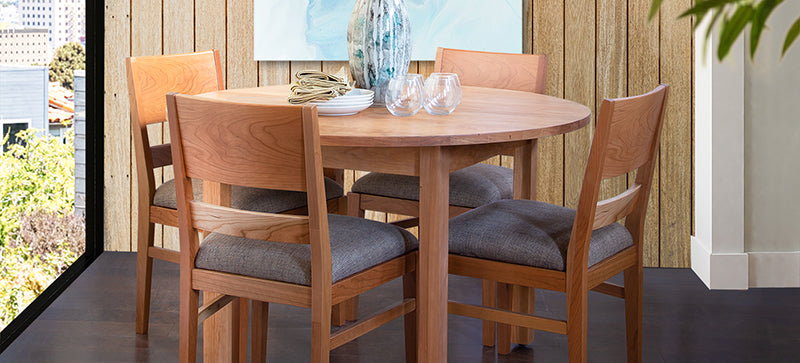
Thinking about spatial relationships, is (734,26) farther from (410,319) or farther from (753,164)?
(753,164)

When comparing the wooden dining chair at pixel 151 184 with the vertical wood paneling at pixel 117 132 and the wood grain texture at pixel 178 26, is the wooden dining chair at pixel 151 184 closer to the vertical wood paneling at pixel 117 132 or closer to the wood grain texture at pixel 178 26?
the wood grain texture at pixel 178 26

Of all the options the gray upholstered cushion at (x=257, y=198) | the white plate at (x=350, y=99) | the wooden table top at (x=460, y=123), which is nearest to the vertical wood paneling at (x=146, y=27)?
the gray upholstered cushion at (x=257, y=198)

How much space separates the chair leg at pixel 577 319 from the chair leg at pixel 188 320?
85 cm

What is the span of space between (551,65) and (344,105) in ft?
5.28

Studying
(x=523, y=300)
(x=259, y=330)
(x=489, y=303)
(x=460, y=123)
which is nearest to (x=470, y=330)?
(x=489, y=303)

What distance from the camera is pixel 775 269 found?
312 centimetres

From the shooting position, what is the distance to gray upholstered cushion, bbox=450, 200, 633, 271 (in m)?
1.79

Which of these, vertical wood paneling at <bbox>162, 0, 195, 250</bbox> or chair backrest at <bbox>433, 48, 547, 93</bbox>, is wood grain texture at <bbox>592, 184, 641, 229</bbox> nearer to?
chair backrest at <bbox>433, 48, 547, 93</bbox>

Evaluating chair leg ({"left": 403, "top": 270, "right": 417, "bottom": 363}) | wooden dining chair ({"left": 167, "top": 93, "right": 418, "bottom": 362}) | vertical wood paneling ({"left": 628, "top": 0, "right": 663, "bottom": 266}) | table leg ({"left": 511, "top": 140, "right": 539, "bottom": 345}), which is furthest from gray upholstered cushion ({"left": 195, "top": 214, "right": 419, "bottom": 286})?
vertical wood paneling ({"left": 628, "top": 0, "right": 663, "bottom": 266})

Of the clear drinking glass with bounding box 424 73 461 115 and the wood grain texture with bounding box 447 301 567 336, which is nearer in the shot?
the wood grain texture with bounding box 447 301 567 336

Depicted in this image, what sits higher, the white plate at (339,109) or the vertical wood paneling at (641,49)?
the vertical wood paneling at (641,49)

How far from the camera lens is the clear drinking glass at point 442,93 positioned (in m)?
1.99

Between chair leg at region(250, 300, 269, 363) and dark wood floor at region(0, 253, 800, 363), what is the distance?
205 millimetres

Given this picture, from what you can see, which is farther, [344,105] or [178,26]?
[178,26]
